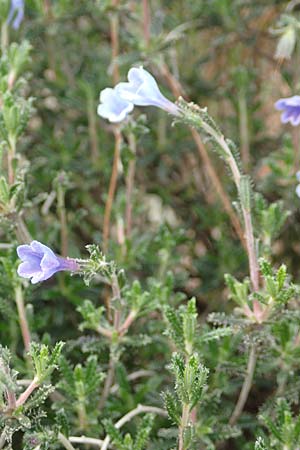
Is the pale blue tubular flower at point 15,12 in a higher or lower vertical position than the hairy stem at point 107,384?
higher

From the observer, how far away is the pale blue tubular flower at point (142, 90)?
1.11 meters

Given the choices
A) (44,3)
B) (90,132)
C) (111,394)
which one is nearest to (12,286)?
(111,394)

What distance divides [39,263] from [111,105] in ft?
0.97

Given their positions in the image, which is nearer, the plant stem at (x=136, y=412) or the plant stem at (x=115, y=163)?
the plant stem at (x=136, y=412)

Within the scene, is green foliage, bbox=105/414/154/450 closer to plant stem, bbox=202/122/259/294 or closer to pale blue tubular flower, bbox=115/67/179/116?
plant stem, bbox=202/122/259/294

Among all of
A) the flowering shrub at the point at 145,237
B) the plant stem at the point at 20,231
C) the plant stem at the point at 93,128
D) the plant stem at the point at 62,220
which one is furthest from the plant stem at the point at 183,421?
the plant stem at the point at 93,128

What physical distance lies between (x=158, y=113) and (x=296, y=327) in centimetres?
67

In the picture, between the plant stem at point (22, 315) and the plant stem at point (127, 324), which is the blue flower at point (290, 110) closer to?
the plant stem at point (127, 324)

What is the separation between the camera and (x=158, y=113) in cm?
169

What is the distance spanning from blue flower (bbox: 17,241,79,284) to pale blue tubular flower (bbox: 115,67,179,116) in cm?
27

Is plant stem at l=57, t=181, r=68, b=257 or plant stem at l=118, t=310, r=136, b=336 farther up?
plant stem at l=57, t=181, r=68, b=257

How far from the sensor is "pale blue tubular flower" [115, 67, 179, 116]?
1.11 metres

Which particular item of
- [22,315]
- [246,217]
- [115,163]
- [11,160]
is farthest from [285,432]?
[115,163]

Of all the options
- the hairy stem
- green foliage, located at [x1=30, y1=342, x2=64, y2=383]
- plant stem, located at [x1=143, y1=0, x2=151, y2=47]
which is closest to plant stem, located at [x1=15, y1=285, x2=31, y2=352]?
the hairy stem
